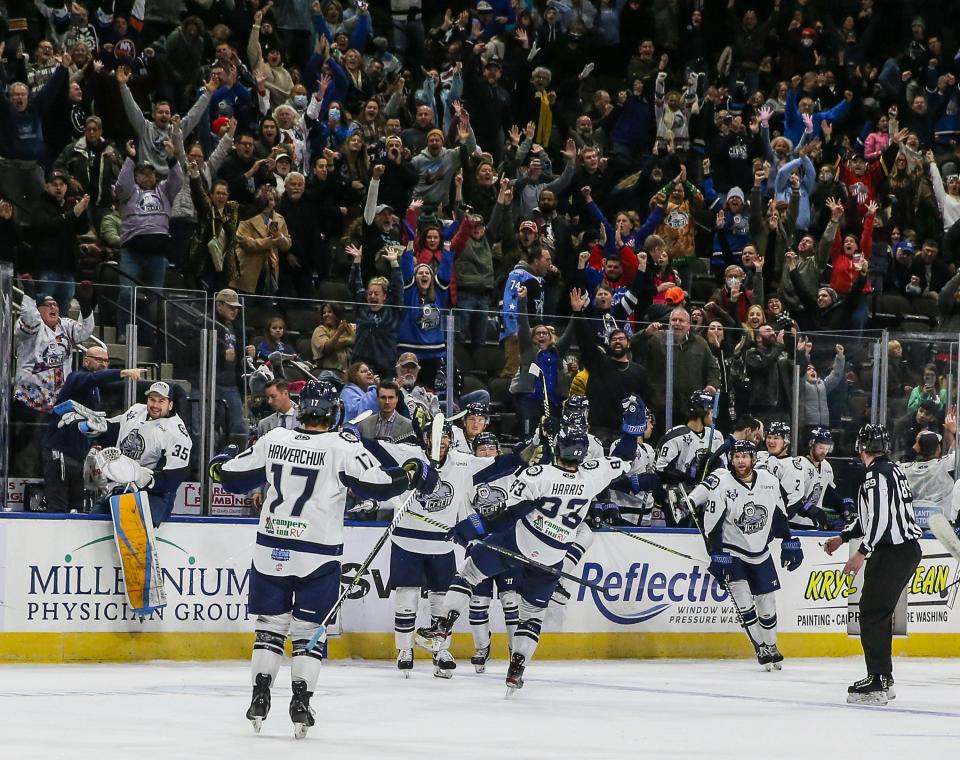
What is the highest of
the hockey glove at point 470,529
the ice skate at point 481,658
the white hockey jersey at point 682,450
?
the white hockey jersey at point 682,450

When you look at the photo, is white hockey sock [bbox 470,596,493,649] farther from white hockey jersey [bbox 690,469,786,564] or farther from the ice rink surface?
white hockey jersey [bbox 690,469,786,564]

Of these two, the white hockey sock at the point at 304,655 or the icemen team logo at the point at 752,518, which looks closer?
the white hockey sock at the point at 304,655

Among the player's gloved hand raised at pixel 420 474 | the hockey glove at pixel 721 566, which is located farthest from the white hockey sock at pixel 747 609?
the player's gloved hand raised at pixel 420 474

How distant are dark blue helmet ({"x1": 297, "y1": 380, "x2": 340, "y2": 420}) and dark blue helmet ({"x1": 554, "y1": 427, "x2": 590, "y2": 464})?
8.45 feet

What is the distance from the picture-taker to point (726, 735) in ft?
27.7

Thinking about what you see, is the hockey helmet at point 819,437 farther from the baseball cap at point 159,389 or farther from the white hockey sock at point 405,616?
the baseball cap at point 159,389

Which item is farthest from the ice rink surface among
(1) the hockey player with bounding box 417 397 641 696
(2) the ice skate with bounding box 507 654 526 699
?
(1) the hockey player with bounding box 417 397 641 696

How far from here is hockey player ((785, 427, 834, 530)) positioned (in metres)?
14.4

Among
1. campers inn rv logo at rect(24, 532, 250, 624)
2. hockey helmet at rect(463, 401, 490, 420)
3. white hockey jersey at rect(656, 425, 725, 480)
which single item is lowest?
campers inn rv logo at rect(24, 532, 250, 624)

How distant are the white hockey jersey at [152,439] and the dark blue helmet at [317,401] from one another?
393 centimetres

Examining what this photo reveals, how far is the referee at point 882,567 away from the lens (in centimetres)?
1020

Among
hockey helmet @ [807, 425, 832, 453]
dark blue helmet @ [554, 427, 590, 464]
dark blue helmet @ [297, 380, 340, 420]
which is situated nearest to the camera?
dark blue helmet @ [297, 380, 340, 420]

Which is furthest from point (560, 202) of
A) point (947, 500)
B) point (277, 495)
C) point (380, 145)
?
point (277, 495)

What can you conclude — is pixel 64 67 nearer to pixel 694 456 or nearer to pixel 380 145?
pixel 380 145
